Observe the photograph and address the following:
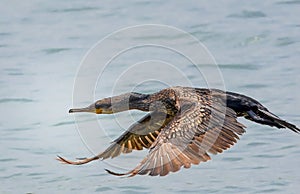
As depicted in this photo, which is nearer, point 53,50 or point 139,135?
point 139,135

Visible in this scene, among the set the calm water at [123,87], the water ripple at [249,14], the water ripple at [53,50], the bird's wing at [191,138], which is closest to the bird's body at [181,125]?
the bird's wing at [191,138]

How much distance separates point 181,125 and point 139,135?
113 cm

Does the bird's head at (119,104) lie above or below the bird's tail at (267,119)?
above

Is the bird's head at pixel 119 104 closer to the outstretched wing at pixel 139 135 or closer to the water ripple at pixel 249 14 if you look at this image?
the outstretched wing at pixel 139 135

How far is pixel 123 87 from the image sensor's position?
45.0ft

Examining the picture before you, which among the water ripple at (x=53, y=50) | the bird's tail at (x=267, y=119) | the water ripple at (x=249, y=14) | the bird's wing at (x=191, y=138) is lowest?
the bird's wing at (x=191, y=138)

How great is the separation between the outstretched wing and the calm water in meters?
1.16

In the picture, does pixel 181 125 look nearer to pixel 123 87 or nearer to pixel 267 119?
pixel 267 119

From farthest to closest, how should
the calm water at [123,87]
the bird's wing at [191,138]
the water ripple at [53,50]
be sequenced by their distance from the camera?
the water ripple at [53,50]
the calm water at [123,87]
the bird's wing at [191,138]

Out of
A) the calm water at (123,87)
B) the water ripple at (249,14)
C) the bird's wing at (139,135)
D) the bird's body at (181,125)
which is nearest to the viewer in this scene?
the bird's body at (181,125)

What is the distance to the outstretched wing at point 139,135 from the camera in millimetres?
10055

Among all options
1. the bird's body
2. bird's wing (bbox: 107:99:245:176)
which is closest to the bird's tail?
the bird's body

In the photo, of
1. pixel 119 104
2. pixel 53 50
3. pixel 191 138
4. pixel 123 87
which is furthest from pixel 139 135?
pixel 53 50

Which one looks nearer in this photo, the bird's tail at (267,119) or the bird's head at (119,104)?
the bird's tail at (267,119)
